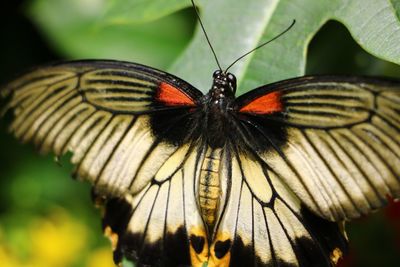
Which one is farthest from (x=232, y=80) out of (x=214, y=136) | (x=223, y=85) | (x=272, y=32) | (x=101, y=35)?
(x=101, y=35)

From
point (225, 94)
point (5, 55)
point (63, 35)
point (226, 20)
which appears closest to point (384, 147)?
point (225, 94)

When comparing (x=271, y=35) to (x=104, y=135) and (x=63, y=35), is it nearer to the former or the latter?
(x=104, y=135)

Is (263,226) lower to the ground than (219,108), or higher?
lower

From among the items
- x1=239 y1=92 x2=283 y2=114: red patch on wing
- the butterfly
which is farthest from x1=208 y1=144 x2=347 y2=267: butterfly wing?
x1=239 y1=92 x2=283 y2=114: red patch on wing

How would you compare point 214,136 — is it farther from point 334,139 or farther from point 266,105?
point 334,139

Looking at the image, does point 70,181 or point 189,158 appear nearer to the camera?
point 189,158

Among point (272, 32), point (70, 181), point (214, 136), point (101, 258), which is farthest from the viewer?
point (70, 181)

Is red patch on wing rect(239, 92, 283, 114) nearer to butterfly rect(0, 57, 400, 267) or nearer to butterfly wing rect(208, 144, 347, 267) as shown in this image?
butterfly rect(0, 57, 400, 267)

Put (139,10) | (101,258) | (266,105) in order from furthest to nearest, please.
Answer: (101,258), (139,10), (266,105)
